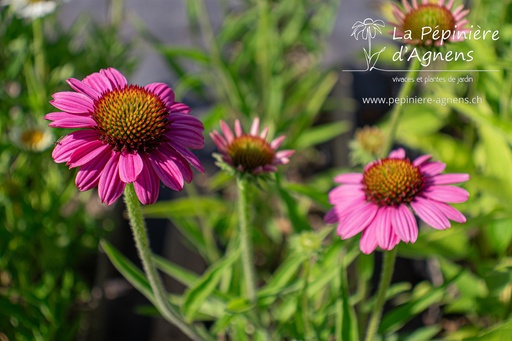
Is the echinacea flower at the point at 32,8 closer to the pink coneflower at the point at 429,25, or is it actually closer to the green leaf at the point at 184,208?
the green leaf at the point at 184,208

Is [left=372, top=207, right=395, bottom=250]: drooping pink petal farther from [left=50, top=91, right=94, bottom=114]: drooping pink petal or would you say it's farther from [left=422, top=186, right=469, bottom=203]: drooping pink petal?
[left=50, top=91, right=94, bottom=114]: drooping pink petal

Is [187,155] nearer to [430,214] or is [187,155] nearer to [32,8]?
[430,214]

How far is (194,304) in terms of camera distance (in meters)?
0.73

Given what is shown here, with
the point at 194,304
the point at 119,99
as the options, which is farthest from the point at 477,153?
the point at 119,99

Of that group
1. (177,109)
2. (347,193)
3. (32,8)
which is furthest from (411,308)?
(32,8)

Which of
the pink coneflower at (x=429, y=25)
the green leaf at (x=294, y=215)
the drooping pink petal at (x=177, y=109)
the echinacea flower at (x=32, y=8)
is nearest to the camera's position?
the drooping pink petal at (x=177, y=109)

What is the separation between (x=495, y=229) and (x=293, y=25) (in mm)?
766

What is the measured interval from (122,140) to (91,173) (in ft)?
0.14

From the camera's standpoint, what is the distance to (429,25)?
725 millimetres

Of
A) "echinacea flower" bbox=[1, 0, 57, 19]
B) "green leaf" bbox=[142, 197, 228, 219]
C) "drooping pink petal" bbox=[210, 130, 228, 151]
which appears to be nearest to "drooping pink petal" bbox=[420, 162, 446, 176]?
"drooping pink petal" bbox=[210, 130, 228, 151]

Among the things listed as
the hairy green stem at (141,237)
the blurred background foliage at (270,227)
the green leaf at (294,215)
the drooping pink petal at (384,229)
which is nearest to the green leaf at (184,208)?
the blurred background foliage at (270,227)

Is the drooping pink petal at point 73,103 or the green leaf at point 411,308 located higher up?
the drooping pink petal at point 73,103

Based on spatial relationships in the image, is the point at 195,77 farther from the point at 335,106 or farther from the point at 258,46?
the point at 335,106

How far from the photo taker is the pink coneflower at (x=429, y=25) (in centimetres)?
71
